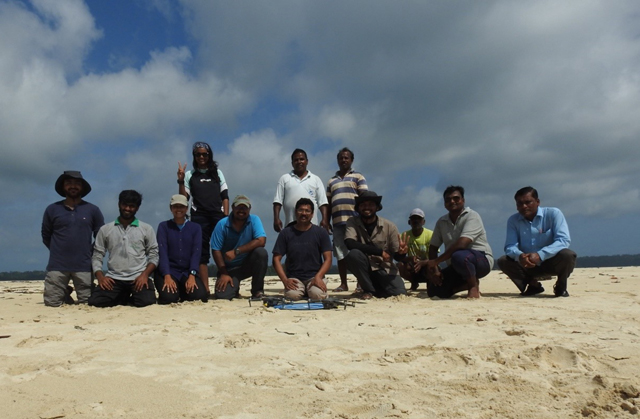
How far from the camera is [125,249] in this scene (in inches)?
220

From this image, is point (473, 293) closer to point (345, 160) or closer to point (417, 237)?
point (417, 237)

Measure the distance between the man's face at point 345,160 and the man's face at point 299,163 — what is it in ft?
1.74

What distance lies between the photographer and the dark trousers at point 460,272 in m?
5.66

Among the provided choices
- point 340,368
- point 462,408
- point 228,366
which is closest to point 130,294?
point 228,366

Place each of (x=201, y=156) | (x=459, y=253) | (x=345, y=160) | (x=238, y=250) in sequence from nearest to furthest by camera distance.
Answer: (x=459, y=253) → (x=238, y=250) → (x=201, y=156) → (x=345, y=160)

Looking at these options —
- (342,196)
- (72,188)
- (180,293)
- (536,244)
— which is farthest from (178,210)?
(536,244)

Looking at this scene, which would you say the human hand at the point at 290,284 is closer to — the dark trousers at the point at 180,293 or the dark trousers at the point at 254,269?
the dark trousers at the point at 254,269

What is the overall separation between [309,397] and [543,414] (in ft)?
3.54

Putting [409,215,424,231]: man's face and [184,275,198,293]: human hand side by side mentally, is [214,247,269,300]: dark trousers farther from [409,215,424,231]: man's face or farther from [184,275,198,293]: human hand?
[409,215,424,231]: man's face

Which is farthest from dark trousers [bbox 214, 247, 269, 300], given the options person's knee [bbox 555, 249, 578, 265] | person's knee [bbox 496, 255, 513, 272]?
person's knee [bbox 555, 249, 578, 265]

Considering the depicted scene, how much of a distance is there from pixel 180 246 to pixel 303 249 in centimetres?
160

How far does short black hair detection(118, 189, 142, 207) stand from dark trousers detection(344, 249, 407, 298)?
9.13 feet

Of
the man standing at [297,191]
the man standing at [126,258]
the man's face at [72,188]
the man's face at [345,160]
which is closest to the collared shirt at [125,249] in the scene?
the man standing at [126,258]

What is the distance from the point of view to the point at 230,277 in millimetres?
6133
